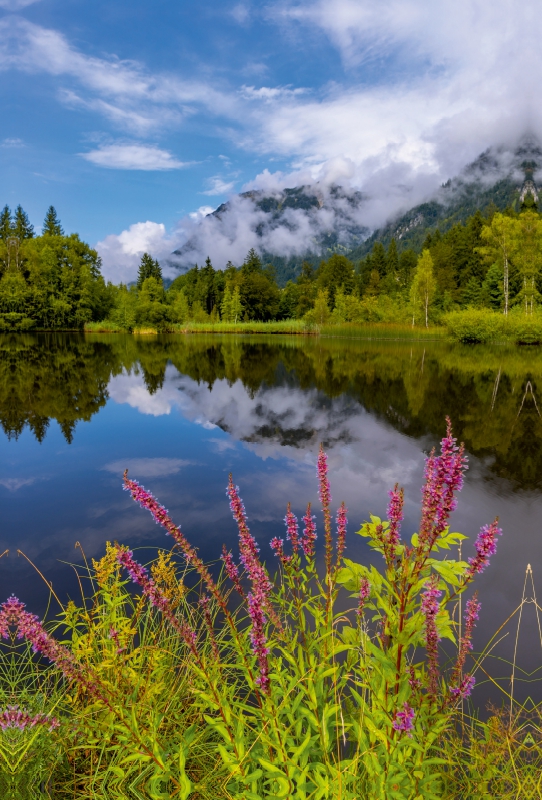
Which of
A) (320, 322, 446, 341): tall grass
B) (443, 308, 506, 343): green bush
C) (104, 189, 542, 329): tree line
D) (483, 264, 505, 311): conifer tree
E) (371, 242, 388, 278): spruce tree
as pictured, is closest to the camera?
(443, 308, 506, 343): green bush

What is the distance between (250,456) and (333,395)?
7.93 m

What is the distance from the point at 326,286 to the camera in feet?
258

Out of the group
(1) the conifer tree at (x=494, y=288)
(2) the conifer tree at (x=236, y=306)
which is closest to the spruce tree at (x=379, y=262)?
(1) the conifer tree at (x=494, y=288)

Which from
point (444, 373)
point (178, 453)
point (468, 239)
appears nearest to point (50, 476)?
point (178, 453)

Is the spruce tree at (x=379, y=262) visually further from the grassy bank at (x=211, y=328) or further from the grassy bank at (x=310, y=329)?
the grassy bank at (x=310, y=329)

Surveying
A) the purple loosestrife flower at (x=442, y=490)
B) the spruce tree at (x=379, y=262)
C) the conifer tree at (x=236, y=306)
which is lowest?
the purple loosestrife flower at (x=442, y=490)

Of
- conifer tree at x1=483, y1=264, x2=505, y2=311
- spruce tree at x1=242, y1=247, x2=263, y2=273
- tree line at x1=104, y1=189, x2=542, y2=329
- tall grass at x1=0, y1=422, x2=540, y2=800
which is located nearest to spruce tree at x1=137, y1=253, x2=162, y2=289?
tree line at x1=104, y1=189, x2=542, y2=329

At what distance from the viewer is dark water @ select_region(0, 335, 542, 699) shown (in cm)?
586

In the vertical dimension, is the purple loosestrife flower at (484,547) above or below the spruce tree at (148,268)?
below

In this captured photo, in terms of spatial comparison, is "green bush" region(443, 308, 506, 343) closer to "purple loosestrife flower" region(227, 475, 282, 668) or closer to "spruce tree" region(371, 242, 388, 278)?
"spruce tree" region(371, 242, 388, 278)

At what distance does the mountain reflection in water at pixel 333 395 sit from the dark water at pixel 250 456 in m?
0.09

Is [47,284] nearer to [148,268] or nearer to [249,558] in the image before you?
[148,268]

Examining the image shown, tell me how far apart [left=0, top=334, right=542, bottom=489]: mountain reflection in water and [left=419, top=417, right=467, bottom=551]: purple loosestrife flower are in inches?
295

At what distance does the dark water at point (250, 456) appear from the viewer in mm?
5859
